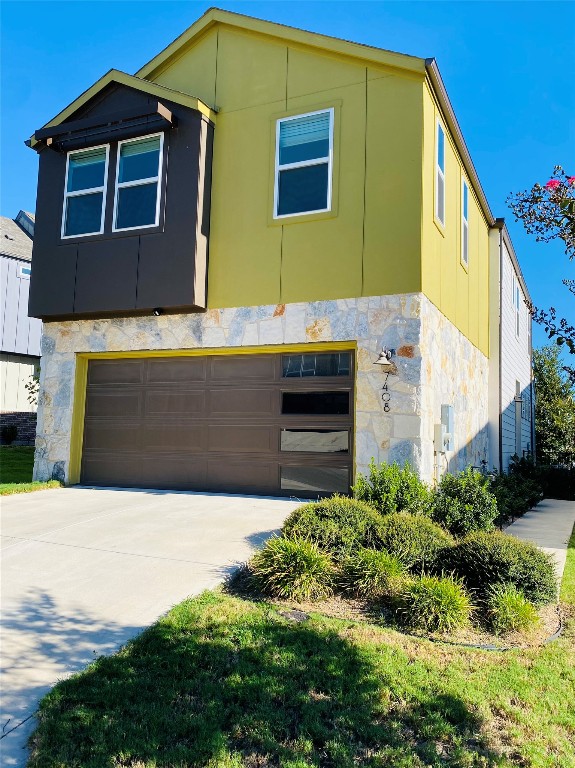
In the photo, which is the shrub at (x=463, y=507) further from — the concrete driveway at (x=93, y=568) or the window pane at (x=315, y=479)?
the concrete driveway at (x=93, y=568)

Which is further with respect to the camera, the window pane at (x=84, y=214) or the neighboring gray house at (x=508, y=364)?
the neighboring gray house at (x=508, y=364)

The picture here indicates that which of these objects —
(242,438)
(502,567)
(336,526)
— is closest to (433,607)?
(502,567)

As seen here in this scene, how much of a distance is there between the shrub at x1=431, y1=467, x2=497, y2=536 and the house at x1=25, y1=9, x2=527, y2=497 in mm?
595

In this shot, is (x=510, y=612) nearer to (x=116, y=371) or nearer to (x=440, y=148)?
(x=440, y=148)

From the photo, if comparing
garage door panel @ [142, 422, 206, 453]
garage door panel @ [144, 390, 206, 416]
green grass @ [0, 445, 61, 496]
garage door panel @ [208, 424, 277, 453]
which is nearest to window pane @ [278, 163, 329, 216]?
garage door panel @ [144, 390, 206, 416]

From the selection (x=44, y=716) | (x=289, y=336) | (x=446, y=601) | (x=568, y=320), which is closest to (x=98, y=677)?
(x=44, y=716)

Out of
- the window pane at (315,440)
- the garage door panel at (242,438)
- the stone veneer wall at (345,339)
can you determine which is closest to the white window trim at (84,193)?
the stone veneer wall at (345,339)

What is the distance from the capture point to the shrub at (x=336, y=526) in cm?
571

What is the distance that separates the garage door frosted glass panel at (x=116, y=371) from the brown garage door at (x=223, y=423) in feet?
0.06

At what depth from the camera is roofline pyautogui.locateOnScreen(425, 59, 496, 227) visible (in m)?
8.83

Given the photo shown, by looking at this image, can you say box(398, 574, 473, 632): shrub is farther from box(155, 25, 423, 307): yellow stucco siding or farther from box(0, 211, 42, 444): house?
box(0, 211, 42, 444): house

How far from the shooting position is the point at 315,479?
9125 mm

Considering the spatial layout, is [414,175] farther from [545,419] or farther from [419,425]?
[545,419]

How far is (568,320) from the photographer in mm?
4043
